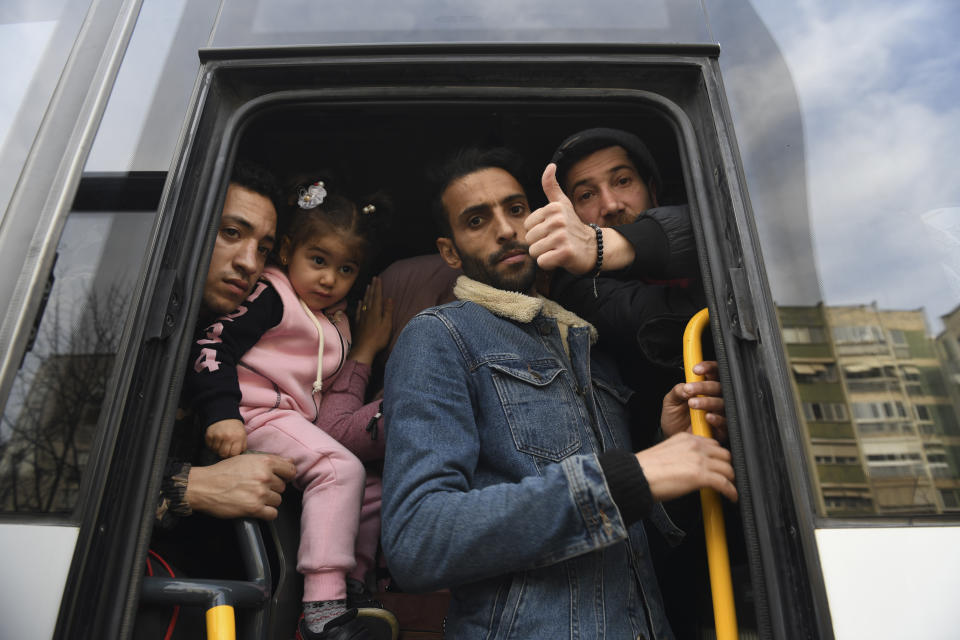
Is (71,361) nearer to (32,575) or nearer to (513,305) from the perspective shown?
(32,575)

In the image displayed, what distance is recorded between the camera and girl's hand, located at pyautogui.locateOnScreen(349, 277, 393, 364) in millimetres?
2289

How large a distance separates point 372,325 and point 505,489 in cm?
124

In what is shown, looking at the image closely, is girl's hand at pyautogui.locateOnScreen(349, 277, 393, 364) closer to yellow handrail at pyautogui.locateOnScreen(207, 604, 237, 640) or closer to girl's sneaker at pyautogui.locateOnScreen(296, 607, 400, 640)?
girl's sneaker at pyautogui.locateOnScreen(296, 607, 400, 640)

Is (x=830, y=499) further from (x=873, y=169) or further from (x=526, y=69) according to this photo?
(x=526, y=69)

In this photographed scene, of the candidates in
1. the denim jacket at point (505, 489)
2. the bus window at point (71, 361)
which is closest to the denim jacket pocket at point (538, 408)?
the denim jacket at point (505, 489)

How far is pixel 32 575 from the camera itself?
3.36 ft

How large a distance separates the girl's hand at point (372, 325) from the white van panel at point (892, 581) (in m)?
1.59

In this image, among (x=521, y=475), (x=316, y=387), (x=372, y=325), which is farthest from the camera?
(x=372, y=325)

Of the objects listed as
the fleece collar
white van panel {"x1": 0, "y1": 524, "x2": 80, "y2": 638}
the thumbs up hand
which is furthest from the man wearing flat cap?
white van panel {"x1": 0, "y1": 524, "x2": 80, "y2": 638}

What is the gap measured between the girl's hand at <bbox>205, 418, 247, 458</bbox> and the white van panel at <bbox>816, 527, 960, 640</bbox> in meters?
1.27

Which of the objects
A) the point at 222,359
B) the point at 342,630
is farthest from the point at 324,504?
the point at 222,359

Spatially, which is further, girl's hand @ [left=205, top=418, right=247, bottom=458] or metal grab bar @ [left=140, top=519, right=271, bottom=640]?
girl's hand @ [left=205, top=418, right=247, bottom=458]

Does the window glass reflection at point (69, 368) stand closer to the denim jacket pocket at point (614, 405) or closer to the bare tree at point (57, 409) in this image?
the bare tree at point (57, 409)

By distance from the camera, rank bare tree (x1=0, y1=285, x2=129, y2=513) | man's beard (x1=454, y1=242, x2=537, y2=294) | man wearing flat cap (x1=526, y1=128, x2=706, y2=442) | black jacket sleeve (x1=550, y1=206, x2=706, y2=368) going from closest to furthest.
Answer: bare tree (x1=0, y1=285, x2=129, y2=513) → man wearing flat cap (x1=526, y1=128, x2=706, y2=442) → black jacket sleeve (x1=550, y1=206, x2=706, y2=368) → man's beard (x1=454, y1=242, x2=537, y2=294)
